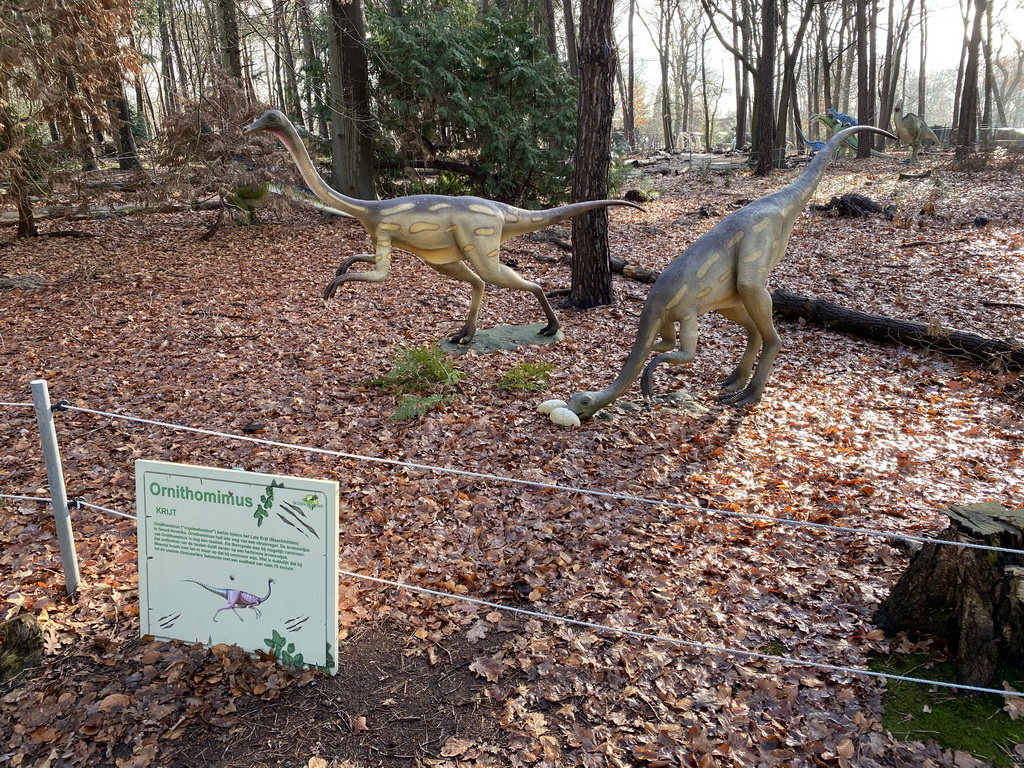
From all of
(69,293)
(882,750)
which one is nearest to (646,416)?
(882,750)

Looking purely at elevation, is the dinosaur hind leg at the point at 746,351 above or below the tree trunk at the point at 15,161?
below

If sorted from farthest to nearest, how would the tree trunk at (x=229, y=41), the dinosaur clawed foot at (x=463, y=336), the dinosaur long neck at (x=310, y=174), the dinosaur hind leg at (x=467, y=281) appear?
the tree trunk at (x=229, y=41)
the dinosaur clawed foot at (x=463, y=336)
the dinosaur hind leg at (x=467, y=281)
the dinosaur long neck at (x=310, y=174)

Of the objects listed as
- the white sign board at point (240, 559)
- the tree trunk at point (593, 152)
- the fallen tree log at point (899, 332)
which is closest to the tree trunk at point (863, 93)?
the fallen tree log at point (899, 332)

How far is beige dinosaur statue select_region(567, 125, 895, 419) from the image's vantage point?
18.2ft

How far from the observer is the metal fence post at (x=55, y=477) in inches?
134

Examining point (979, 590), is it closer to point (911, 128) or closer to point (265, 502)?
point (265, 502)

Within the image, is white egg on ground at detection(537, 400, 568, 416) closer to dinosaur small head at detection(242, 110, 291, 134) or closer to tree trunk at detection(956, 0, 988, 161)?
dinosaur small head at detection(242, 110, 291, 134)

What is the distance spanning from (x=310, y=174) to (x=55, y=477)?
330 centimetres

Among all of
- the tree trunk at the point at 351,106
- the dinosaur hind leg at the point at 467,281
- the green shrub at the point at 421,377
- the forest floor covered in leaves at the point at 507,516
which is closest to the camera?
the forest floor covered in leaves at the point at 507,516

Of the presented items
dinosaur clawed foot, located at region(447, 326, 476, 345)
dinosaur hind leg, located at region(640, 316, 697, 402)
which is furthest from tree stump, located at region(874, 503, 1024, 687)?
dinosaur clawed foot, located at region(447, 326, 476, 345)

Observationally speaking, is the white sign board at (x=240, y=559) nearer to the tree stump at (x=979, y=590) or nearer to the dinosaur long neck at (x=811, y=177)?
the tree stump at (x=979, y=590)

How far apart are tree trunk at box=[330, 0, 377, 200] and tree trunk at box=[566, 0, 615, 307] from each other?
5.37 metres

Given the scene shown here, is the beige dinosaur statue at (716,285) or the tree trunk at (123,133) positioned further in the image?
the tree trunk at (123,133)

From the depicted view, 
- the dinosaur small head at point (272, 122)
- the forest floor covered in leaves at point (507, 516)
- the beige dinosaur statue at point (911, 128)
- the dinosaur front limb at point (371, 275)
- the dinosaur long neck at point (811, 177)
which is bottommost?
the forest floor covered in leaves at point (507, 516)
